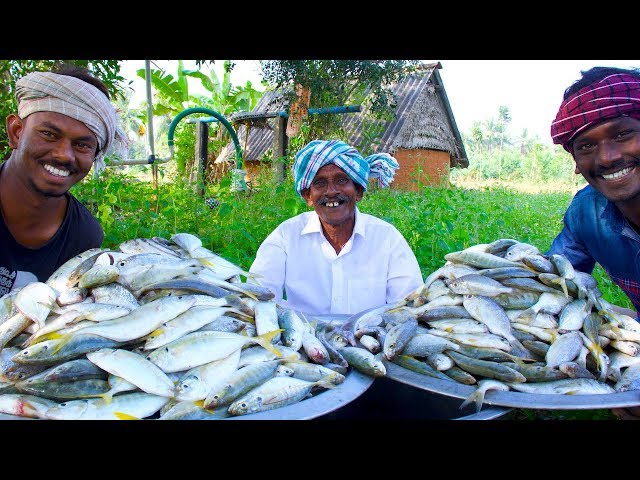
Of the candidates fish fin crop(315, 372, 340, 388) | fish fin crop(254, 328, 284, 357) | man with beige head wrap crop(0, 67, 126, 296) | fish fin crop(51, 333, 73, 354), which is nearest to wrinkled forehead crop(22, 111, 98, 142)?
man with beige head wrap crop(0, 67, 126, 296)

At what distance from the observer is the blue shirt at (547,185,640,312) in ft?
8.89

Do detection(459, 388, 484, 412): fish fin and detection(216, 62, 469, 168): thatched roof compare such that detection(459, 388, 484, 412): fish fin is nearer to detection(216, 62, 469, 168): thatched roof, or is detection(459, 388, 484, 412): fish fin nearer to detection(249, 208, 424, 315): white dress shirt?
detection(249, 208, 424, 315): white dress shirt

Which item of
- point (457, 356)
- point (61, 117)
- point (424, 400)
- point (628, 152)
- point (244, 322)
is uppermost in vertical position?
point (61, 117)

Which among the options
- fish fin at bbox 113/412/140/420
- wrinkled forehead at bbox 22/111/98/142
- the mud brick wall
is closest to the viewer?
fish fin at bbox 113/412/140/420

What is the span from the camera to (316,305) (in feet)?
10.7

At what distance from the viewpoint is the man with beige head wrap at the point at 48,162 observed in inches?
94.3

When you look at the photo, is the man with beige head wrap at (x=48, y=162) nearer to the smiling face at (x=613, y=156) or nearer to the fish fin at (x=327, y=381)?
the fish fin at (x=327, y=381)

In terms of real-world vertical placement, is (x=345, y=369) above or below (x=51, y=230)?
below

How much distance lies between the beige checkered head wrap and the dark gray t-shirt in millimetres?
585

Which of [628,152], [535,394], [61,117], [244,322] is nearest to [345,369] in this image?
[244,322]

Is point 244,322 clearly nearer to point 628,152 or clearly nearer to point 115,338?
point 115,338

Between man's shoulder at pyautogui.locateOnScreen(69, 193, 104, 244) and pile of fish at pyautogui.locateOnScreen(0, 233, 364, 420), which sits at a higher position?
man's shoulder at pyautogui.locateOnScreen(69, 193, 104, 244)

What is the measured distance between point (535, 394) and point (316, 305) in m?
1.74

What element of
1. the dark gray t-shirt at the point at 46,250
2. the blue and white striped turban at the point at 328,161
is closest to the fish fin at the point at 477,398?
the blue and white striped turban at the point at 328,161
